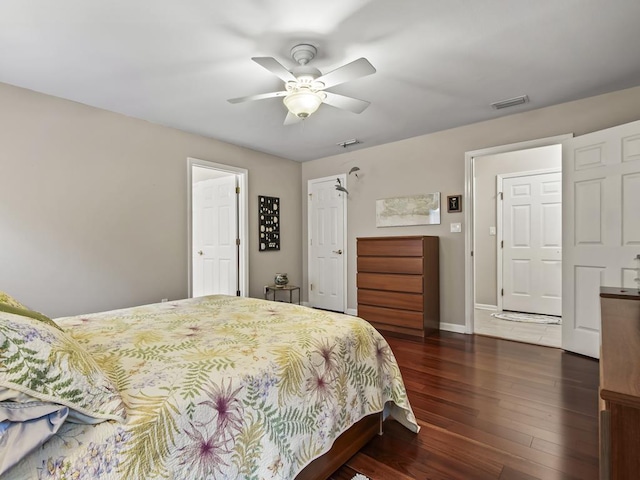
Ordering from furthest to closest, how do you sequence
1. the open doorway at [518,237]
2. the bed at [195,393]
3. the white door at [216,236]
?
the open doorway at [518,237] < the white door at [216,236] < the bed at [195,393]

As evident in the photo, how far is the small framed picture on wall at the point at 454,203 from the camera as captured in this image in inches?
145

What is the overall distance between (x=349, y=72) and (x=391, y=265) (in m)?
2.29

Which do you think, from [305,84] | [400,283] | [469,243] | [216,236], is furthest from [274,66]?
[216,236]

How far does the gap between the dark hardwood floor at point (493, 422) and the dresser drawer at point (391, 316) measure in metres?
0.58

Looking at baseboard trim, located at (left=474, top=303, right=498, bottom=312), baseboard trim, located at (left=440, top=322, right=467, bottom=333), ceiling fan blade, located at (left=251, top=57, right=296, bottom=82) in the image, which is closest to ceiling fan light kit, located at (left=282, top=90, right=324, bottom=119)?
ceiling fan blade, located at (left=251, top=57, right=296, bottom=82)

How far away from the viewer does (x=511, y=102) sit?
299 centimetres

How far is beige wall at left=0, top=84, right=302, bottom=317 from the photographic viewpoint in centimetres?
260

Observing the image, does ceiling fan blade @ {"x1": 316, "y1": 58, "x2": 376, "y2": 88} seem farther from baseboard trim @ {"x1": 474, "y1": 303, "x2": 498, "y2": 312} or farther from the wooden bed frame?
A: baseboard trim @ {"x1": 474, "y1": 303, "x2": 498, "y2": 312}

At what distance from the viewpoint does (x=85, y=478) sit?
2.33 ft

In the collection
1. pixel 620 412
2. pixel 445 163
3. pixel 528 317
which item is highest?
pixel 445 163

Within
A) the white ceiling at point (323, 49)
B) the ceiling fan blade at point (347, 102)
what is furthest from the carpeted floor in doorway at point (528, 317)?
the ceiling fan blade at point (347, 102)

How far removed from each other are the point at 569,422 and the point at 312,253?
3688 millimetres

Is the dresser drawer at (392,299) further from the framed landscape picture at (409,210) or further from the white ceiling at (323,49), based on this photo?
the white ceiling at (323,49)

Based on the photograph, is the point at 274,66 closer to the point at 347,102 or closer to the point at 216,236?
the point at 347,102
